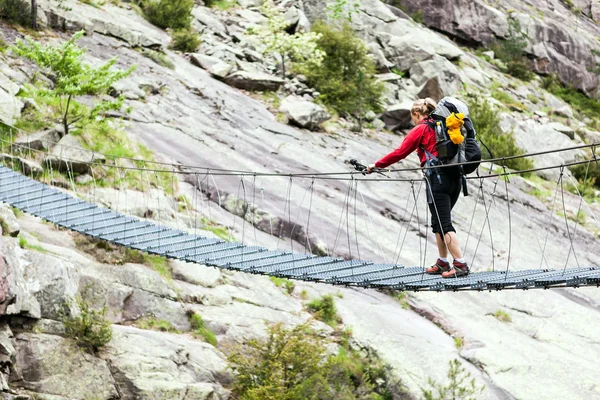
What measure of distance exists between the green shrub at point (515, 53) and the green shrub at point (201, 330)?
2052 centimetres

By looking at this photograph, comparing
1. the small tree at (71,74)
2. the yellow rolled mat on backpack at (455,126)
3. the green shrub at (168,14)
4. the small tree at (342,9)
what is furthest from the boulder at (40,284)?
the small tree at (342,9)

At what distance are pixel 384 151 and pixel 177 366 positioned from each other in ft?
29.5

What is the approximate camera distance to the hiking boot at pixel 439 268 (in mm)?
5156

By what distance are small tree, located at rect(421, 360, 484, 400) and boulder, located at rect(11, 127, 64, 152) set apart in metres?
5.82

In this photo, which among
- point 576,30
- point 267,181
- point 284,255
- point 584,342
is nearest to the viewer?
point 284,255

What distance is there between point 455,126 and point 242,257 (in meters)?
2.51

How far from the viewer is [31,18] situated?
14.4 meters

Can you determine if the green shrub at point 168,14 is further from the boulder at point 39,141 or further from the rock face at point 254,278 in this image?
the boulder at point 39,141

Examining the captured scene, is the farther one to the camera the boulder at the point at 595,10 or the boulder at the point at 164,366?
the boulder at the point at 595,10

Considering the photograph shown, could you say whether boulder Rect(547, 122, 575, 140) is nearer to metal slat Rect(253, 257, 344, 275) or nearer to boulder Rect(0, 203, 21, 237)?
metal slat Rect(253, 257, 344, 275)

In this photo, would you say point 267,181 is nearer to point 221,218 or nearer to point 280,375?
point 221,218

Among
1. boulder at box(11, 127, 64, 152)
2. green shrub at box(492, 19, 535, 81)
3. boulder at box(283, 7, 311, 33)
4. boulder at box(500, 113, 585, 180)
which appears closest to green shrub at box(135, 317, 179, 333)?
boulder at box(11, 127, 64, 152)

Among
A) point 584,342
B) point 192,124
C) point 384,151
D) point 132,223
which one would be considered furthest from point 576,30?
point 132,223

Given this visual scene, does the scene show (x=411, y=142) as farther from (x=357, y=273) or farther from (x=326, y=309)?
(x=326, y=309)
